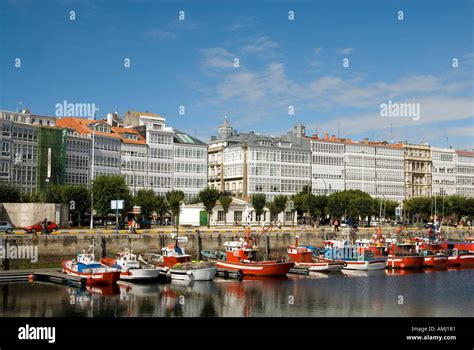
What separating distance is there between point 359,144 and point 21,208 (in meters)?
91.5

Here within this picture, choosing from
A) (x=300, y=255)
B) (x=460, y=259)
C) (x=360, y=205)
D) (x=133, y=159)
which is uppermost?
(x=133, y=159)

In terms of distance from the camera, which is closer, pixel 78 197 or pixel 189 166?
pixel 78 197

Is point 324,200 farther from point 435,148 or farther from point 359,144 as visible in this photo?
point 435,148

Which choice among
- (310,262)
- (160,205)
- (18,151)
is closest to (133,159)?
(160,205)

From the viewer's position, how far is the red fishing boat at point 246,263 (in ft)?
216

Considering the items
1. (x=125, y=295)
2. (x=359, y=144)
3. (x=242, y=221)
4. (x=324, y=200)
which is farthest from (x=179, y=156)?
(x=125, y=295)

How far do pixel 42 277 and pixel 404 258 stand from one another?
41047 millimetres

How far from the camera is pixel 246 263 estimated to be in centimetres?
6688

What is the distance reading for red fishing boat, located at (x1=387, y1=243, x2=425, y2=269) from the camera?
252 feet

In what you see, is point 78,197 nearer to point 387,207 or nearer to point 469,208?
point 387,207

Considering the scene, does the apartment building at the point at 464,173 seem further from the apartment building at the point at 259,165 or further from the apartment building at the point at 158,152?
the apartment building at the point at 158,152

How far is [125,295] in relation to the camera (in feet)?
171
